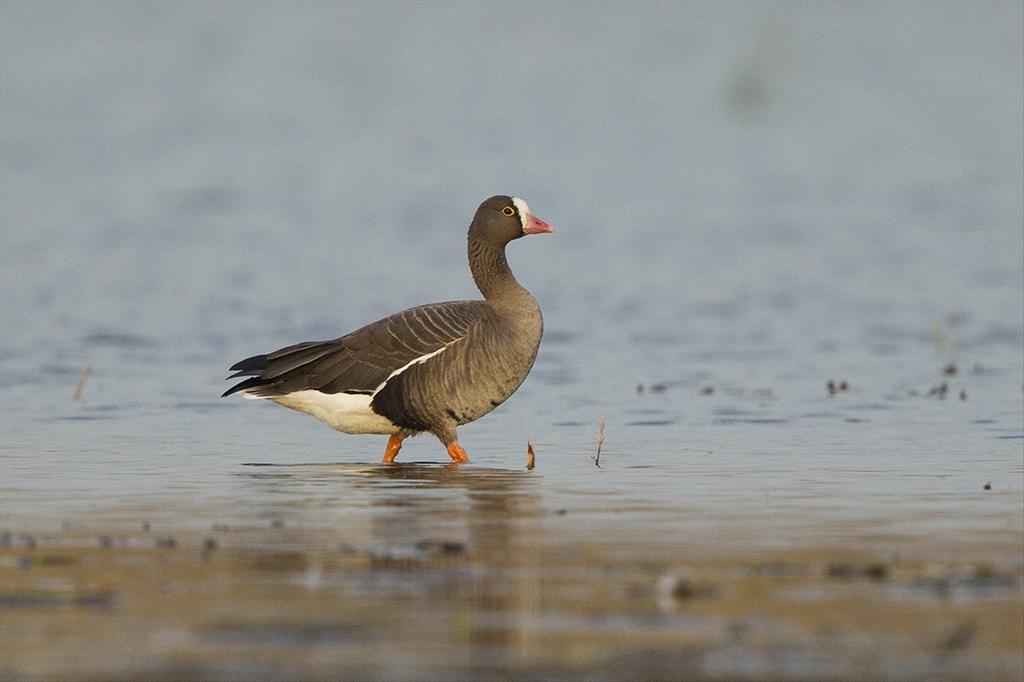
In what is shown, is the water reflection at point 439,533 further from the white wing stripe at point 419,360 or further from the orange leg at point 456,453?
the white wing stripe at point 419,360

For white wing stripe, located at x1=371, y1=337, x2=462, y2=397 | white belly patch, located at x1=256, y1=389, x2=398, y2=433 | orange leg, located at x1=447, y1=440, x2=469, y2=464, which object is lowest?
orange leg, located at x1=447, y1=440, x2=469, y2=464

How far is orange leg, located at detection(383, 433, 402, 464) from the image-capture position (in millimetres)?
13844

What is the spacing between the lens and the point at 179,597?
7809 mm

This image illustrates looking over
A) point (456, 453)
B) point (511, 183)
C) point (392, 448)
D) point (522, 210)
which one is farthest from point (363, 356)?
point (511, 183)

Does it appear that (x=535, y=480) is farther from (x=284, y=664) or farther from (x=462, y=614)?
(x=284, y=664)

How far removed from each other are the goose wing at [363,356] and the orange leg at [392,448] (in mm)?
469

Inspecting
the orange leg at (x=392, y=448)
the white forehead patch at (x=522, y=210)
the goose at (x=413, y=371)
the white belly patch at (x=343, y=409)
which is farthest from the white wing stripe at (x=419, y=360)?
the white forehead patch at (x=522, y=210)

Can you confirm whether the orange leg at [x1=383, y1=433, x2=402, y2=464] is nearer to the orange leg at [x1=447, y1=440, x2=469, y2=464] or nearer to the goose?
the goose

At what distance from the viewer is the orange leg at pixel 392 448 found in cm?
1384

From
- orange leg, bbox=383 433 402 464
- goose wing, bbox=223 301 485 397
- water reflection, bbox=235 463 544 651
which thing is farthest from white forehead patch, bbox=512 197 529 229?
water reflection, bbox=235 463 544 651

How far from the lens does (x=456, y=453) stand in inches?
536

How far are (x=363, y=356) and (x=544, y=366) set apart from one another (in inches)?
246

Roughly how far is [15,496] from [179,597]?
12.3ft

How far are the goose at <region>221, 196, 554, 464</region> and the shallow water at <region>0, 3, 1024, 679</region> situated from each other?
1.44 ft
